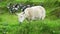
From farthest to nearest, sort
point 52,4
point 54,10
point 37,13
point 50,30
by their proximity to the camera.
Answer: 1. point 52,4
2. point 54,10
3. point 37,13
4. point 50,30

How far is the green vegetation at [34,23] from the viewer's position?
10.6 metres

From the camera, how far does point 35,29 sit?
10.6m

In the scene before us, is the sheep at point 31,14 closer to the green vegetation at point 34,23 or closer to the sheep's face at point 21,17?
the sheep's face at point 21,17

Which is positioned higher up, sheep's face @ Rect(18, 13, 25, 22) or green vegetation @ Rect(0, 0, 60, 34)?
sheep's face @ Rect(18, 13, 25, 22)

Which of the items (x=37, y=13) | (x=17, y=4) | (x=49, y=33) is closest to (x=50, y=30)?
(x=49, y=33)

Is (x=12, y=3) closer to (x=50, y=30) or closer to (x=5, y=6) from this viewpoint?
(x=5, y=6)

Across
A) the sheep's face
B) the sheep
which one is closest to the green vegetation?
the sheep's face

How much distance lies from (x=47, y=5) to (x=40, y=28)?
8963 millimetres

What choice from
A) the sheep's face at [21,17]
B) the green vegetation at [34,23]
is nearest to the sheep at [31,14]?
the sheep's face at [21,17]

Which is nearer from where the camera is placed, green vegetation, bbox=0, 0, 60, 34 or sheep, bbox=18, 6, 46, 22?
green vegetation, bbox=0, 0, 60, 34

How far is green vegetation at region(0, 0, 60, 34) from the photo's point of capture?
418 inches

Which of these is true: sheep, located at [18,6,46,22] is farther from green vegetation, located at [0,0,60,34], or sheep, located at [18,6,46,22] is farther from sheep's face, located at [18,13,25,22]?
green vegetation, located at [0,0,60,34]

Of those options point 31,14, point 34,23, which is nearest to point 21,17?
point 31,14

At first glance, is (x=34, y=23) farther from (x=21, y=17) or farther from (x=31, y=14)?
(x=31, y=14)
